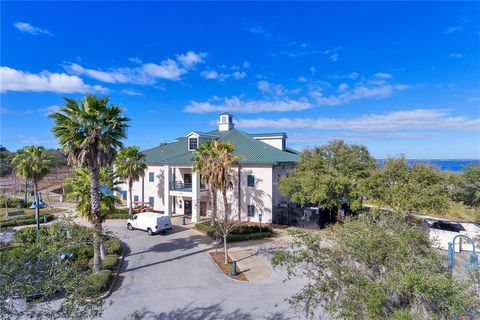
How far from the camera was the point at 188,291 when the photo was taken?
617 inches

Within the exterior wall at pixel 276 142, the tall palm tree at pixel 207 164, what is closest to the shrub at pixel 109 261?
the tall palm tree at pixel 207 164

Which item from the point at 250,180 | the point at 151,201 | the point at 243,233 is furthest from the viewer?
the point at 151,201

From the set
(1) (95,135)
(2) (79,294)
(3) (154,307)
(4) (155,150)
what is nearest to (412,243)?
(2) (79,294)

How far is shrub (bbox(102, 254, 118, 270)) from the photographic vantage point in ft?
60.7

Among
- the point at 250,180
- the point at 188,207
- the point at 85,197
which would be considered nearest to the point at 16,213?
the point at 188,207

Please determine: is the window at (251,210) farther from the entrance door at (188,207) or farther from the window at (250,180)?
the entrance door at (188,207)

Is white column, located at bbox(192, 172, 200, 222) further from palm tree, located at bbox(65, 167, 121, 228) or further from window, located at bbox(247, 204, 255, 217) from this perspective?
palm tree, located at bbox(65, 167, 121, 228)

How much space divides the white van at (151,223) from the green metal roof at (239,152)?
7.79 metres

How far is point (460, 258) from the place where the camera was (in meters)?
20.6

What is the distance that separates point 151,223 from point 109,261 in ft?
25.9

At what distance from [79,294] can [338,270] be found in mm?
6930

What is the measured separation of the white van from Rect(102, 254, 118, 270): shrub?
661 cm

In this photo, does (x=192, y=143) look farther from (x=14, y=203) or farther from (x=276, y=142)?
(x=14, y=203)

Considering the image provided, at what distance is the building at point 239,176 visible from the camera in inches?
1221
